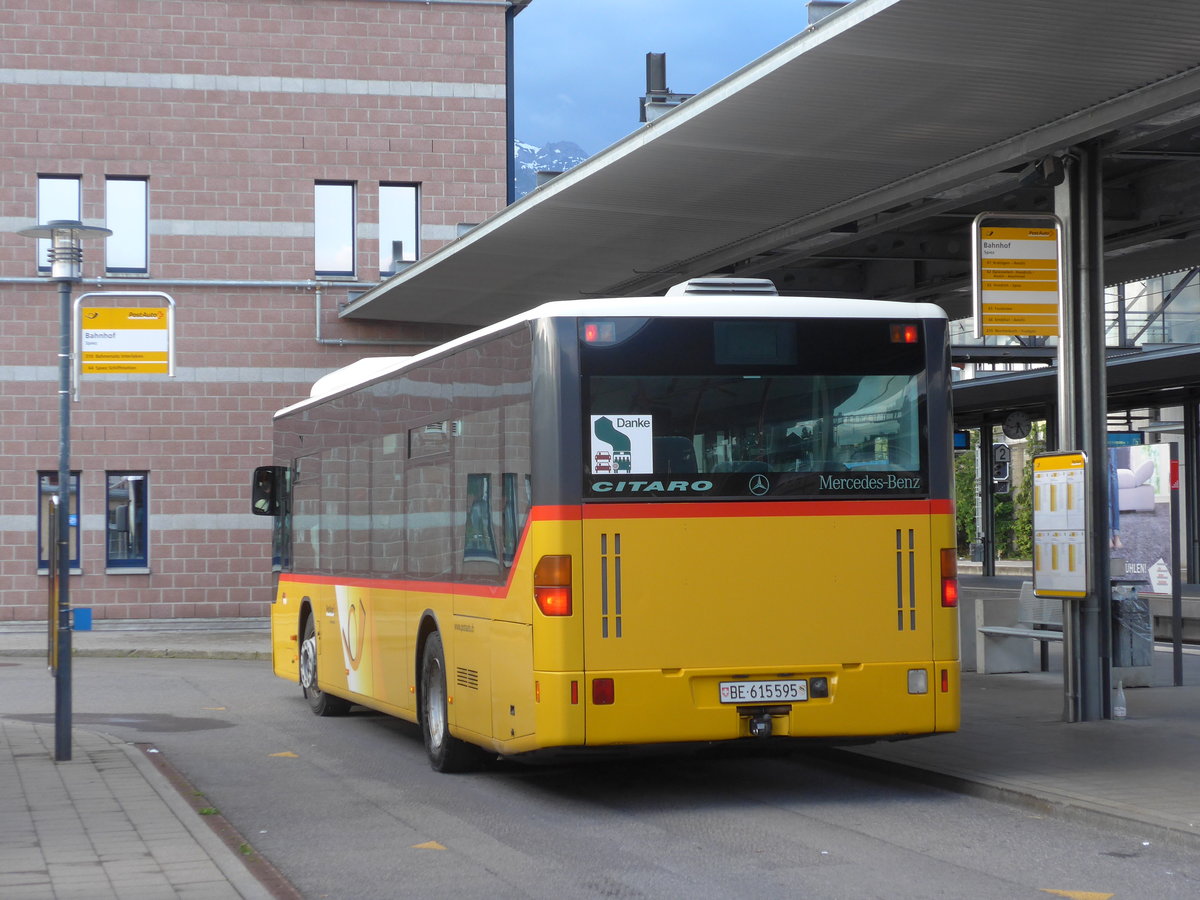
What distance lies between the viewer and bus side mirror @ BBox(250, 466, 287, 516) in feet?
56.1

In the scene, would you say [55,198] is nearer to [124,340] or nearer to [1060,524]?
[124,340]

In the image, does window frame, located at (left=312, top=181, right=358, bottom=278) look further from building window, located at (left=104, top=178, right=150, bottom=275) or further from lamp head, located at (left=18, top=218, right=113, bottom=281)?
lamp head, located at (left=18, top=218, right=113, bottom=281)

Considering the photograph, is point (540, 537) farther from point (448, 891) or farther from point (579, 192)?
point (579, 192)

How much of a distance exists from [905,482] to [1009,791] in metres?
1.83

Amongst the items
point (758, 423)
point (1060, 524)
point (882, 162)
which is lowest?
point (1060, 524)

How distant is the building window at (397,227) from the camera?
1145 inches

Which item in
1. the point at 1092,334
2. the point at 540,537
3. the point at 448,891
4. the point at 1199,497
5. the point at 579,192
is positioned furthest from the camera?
the point at 1199,497

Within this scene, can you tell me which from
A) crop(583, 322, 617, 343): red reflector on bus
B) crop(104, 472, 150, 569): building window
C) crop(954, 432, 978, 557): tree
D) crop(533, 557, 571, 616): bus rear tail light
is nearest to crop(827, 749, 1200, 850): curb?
crop(533, 557, 571, 616): bus rear tail light

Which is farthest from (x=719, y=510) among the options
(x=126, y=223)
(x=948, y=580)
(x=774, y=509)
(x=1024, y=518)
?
(x=1024, y=518)

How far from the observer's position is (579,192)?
16203 mm

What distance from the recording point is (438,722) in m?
11.5

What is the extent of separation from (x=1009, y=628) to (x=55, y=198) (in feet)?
59.4

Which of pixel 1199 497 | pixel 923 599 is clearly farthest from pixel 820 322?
pixel 1199 497

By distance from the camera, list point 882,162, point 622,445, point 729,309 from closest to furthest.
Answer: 1. point 622,445
2. point 729,309
3. point 882,162
